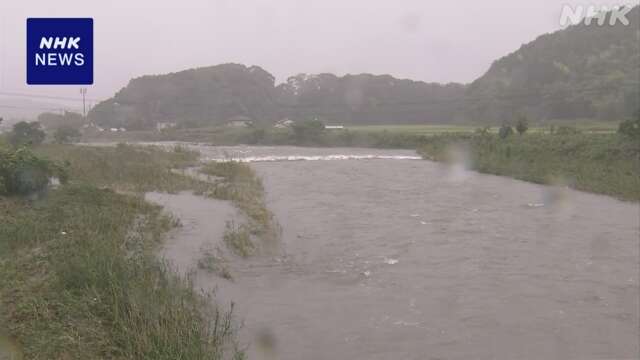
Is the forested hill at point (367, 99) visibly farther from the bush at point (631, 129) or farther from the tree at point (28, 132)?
the bush at point (631, 129)

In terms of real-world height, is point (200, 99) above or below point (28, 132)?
above

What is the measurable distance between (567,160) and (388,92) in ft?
151

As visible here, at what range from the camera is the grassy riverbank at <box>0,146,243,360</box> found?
17.1 feet

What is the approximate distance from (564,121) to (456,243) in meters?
41.2

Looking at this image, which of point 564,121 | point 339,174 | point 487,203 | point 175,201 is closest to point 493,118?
point 564,121

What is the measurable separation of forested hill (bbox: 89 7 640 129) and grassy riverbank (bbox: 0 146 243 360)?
48.6 metres

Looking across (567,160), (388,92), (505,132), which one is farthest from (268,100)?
(567,160)

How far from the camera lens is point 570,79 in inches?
2074

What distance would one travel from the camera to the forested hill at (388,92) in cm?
5405

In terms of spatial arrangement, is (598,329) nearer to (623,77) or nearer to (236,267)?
(236,267)

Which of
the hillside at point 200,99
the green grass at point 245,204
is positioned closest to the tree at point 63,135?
the green grass at point 245,204

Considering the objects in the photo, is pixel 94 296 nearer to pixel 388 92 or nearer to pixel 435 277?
pixel 435 277

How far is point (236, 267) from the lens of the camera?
32.2 ft

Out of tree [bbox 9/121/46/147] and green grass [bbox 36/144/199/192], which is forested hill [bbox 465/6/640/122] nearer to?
green grass [bbox 36/144/199/192]
